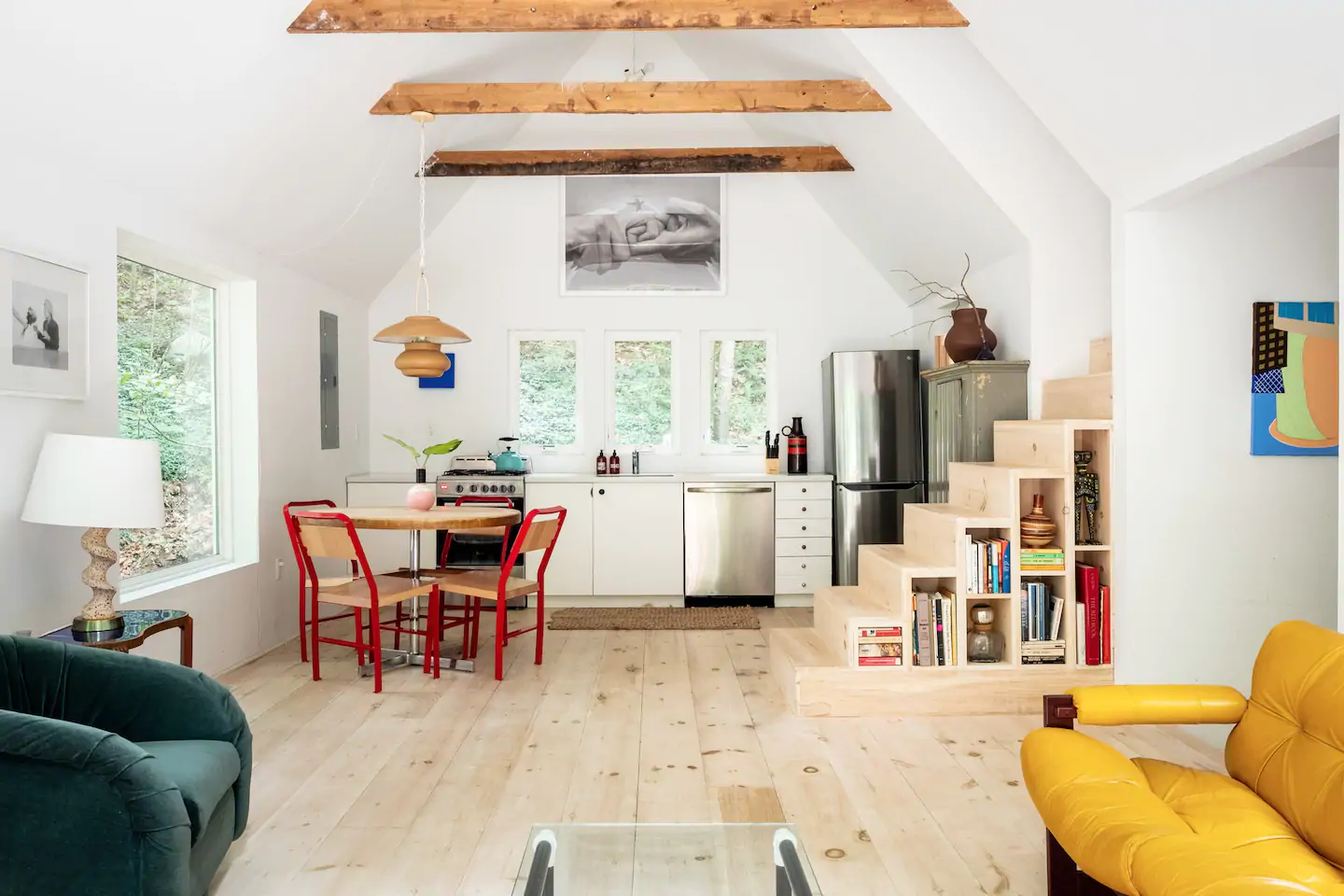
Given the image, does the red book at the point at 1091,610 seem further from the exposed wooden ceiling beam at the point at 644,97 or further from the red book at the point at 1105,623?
the exposed wooden ceiling beam at the point at 644,97

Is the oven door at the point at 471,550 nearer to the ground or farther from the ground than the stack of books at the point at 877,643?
farther from the ground

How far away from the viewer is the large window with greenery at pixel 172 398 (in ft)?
13.1

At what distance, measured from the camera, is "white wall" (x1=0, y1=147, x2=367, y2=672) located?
3.04 metres

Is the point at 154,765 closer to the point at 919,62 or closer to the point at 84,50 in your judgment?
the point at 84,50

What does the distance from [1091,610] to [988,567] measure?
0.47 meters

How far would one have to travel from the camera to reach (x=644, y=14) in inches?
148

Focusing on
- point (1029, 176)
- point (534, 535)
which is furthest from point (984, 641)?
point (1029, 176)

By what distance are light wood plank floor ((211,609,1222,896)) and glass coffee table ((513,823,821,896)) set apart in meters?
0.07

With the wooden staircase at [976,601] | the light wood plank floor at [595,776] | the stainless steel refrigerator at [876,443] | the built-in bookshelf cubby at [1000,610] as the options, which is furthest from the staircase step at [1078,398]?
the stainless steel refrigerator at [876,443]

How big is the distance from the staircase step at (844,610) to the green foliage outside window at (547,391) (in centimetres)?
289

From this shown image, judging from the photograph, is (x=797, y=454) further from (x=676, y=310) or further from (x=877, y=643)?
(x=877, y=643)

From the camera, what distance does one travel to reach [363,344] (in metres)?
6.57

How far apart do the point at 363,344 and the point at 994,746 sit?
5.09 metres

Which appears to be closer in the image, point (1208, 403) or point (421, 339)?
point (1208, 403)
